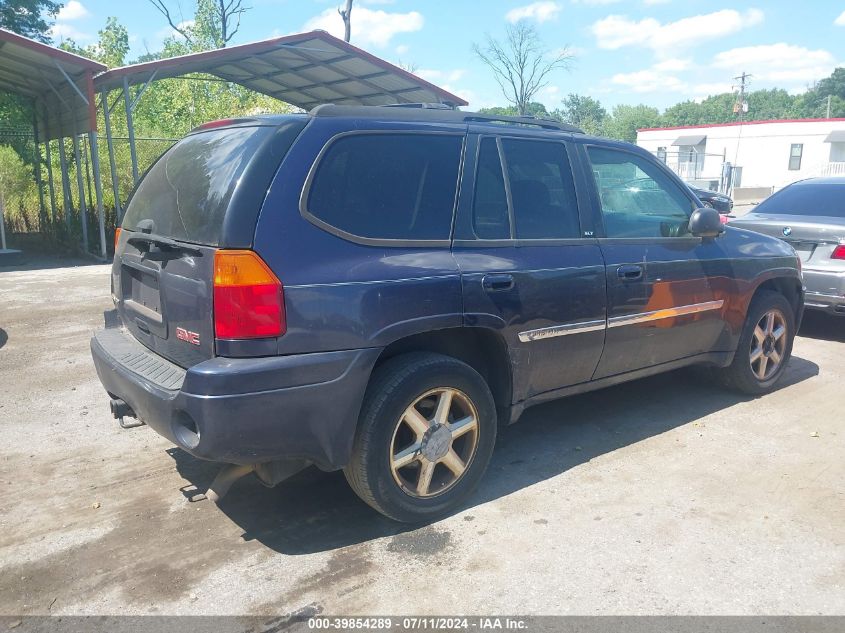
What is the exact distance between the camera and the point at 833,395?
5.53 m

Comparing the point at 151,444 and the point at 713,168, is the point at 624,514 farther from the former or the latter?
the point at 713,168

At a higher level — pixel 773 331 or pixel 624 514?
pixel 773 331

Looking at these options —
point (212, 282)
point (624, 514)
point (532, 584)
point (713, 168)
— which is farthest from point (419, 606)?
point (713, 168)

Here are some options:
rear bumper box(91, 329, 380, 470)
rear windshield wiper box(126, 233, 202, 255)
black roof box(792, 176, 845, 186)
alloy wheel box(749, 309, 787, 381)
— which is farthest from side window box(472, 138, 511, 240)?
black roof box(792, 176, 845, 186)

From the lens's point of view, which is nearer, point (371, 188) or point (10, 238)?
point (371, 188)

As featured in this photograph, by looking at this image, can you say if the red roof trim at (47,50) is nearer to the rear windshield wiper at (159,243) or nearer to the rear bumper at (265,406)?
the rear windshield wiper at (159,243)

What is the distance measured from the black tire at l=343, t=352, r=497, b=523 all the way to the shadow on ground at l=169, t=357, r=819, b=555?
168mm

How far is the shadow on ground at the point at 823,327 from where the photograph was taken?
299 inches

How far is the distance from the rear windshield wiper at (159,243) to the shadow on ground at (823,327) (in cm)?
680

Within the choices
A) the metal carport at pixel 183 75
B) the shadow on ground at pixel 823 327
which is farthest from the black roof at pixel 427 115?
the metal carport at pixel 183 75

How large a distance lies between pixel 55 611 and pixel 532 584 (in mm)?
1942

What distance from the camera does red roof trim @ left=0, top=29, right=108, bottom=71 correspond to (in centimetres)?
1140

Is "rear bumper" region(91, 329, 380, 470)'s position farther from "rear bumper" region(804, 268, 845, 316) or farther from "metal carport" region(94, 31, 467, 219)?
"metal carport" region(94, 31, 467, 219)

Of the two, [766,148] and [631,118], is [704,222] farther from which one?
[631,118]
